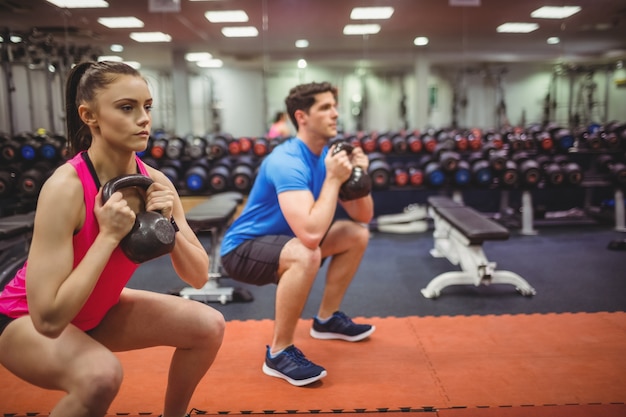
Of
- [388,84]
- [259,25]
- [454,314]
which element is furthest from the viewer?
[388,84]

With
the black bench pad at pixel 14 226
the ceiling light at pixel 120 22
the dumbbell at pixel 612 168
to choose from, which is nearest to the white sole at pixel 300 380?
the black bench pad at pixel 14 226

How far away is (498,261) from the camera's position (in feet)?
12.5

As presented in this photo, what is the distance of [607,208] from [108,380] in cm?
561

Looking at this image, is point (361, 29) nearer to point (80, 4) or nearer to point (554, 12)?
point (554, 12)

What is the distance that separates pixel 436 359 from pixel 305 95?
3.98 feet

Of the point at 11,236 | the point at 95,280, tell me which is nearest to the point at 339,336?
the point at 95,280

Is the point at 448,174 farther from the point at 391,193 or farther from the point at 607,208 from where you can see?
the point at 607,208

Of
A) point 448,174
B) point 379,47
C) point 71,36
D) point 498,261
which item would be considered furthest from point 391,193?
point 379,47

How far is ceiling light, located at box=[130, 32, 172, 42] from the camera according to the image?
8038 millimetres

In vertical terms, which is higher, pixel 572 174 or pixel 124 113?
pixel 124 113

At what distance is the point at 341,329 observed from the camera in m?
2.18

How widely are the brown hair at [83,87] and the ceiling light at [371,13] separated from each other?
6.45 m

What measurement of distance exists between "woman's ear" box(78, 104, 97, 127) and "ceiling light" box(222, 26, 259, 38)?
24.4 ft

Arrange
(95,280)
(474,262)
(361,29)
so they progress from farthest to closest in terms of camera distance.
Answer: (361,29), (474,262), (95,280)
